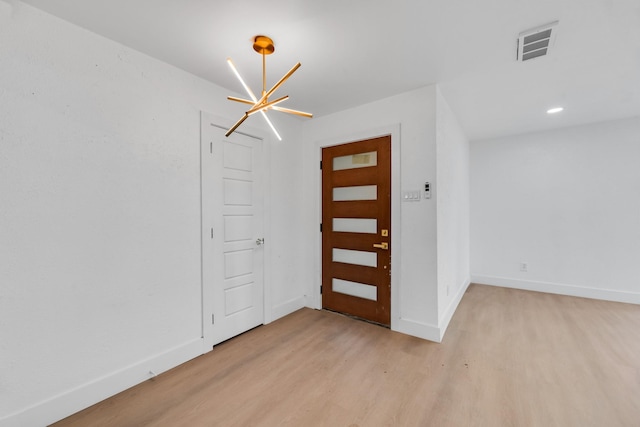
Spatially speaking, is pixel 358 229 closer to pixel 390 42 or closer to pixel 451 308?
pixel 451 308

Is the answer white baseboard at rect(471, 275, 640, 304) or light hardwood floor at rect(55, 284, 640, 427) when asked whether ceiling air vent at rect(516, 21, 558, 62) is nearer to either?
light hardwood floor at rect(55, 284, 640, 427)

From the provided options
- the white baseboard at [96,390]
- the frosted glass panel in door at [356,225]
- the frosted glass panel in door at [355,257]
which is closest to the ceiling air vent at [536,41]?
the frosted glass panel in door at [356,225]

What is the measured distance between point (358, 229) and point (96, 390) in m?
2.79

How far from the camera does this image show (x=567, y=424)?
1.67m

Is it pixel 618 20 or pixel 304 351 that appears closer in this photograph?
pixel 618 20

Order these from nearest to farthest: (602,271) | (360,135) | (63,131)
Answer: (63,131)
(360,135)
(602,271)

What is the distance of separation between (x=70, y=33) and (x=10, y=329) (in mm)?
2004

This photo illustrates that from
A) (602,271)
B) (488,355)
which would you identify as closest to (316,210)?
(488,355)

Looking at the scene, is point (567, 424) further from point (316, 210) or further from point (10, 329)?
point (10, 329)

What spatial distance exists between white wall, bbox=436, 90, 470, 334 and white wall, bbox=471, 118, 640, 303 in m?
0.56

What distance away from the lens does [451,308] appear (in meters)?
3.37

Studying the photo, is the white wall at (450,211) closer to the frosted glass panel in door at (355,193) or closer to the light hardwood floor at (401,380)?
the light hardwood floor at (401,380)

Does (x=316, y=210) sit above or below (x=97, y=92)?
below

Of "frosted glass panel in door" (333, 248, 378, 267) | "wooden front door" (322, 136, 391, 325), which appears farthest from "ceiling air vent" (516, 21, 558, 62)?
"frosted glass panel in door" (333, 248, 378, 267)
